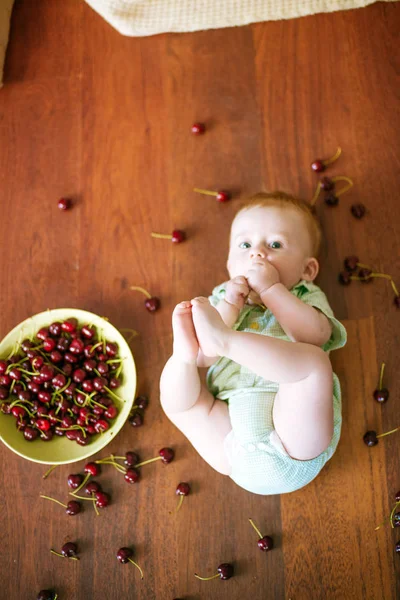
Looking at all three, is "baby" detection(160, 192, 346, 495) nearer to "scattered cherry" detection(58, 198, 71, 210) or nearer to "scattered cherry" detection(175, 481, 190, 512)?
"scattered cherry" detection(175, 481, 190, 512)

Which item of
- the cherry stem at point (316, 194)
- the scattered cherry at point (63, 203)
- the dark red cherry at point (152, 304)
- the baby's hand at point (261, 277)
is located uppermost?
the scattered cherry at point (63, 203)

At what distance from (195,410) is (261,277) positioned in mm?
323

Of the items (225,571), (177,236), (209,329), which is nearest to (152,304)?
(177,236)

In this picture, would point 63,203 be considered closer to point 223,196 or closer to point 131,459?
point 223,196

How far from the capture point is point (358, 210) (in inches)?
55.0

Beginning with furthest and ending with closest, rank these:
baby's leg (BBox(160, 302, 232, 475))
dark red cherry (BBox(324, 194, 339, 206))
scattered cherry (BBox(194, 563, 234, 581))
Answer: dark red cherry (BBox(324, 194, 339, 206)), scattered cherry (BBox(194, 563, 234, 581)), baby's leg (BBox(160, 302, 232, 475))

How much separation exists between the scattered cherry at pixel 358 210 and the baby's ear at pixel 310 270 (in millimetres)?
263

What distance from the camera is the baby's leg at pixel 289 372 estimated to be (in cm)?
98

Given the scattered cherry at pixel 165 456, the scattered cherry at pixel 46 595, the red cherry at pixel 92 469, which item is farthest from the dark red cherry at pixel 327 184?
the scattered cherry at pixel 46 595

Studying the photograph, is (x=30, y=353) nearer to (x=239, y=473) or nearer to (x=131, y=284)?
(x=131, y=284)

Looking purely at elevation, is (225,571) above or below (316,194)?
below

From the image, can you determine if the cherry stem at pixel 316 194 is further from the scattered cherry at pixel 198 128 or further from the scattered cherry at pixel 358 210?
the scattered cherry at pixel 198 128

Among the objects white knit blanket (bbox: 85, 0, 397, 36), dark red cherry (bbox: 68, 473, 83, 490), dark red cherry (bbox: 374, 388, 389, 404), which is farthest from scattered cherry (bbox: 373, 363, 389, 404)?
white knit blanket (bbox: 85, 0, 397, 36)

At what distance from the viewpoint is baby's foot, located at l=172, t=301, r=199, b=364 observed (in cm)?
103
